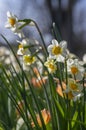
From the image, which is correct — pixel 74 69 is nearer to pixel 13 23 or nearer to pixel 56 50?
pixel 56 50

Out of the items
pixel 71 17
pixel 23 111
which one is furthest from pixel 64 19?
pixel 23 111

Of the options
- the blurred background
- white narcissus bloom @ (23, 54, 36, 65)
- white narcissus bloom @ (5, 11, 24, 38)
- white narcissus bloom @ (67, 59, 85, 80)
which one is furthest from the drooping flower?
the blurred background

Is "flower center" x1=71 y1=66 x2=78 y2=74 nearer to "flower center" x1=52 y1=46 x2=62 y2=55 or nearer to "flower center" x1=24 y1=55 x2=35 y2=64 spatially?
"flower center" x1=52 y1=46 x2=62 y2=55

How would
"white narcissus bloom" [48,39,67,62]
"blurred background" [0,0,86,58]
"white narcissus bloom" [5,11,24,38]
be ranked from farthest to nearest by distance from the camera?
"blurred background" [0,0,86,58], "white narcissus bloom" [5,11,24,38], "white narcissus bloom" [48,39,67,62]

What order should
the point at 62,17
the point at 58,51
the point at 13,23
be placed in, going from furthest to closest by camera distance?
the point at 62,17, the point at 13,23, the point at 58,51

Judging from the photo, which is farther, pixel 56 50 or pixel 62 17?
pixel 62 17

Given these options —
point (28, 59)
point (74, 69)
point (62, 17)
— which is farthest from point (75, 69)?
point (62, 17)

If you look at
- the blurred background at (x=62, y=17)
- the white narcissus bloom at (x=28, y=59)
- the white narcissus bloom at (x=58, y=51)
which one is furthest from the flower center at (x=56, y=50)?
the blurred background at (x=62, y=17)

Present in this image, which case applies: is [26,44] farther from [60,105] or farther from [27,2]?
[27,2]

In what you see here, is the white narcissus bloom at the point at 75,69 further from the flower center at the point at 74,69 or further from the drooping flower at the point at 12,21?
the drooping flower at the point at 12,21
